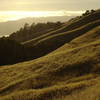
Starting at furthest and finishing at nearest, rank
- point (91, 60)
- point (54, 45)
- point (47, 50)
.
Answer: point (54, 45), point (47, 50), point (91, 60)

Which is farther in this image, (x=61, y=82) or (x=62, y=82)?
(x=61, y=82)

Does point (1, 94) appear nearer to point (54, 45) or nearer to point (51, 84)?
point (51, 84)

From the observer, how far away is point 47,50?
7938 centimetres

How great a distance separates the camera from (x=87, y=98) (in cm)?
1747

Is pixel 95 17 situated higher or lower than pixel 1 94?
higher

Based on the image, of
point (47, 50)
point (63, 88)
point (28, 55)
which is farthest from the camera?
point (47, 50)

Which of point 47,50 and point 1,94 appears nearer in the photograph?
point 1,94

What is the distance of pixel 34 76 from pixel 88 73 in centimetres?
689

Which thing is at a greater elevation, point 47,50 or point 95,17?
point 95,17

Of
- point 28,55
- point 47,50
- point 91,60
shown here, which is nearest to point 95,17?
point 47,50

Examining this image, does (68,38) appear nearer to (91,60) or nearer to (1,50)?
(1,50)

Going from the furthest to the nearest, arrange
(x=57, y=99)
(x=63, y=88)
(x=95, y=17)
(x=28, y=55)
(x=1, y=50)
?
(x=95, y=17) → (x=28, y=55) → (x=1, y=50) → (x=63, y=88) → (x=57, y=99)

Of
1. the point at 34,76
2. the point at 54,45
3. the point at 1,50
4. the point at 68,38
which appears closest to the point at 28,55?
the point at 1,50

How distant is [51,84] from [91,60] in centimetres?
750
